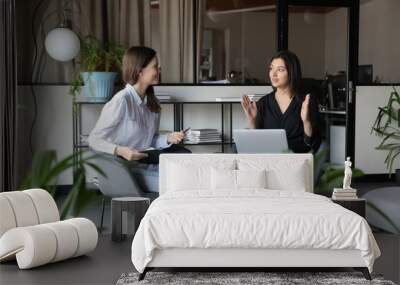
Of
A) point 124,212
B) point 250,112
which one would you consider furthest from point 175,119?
point 124,212

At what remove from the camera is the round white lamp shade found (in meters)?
7.30

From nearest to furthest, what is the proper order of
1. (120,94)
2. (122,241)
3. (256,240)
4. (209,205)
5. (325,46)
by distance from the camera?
(256,240), (209,205), (122,241), (120,94), (325,46)

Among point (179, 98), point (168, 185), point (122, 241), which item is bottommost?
point (122, 241)

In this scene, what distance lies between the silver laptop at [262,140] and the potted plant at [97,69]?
2002 millimetres

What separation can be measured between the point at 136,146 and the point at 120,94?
1.44 ft

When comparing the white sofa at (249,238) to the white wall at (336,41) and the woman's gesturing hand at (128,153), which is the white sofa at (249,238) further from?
the white wall at (336,41)

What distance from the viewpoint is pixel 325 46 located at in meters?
8.47

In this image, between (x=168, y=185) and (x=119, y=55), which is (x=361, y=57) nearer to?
(x=119, y=55)

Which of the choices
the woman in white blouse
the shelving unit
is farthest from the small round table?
the shelving unit

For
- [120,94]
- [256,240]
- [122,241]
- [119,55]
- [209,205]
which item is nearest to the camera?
[256,240]

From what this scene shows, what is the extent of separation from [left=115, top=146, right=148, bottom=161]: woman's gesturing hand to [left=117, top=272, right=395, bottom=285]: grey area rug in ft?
6.13

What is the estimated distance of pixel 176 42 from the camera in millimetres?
7844

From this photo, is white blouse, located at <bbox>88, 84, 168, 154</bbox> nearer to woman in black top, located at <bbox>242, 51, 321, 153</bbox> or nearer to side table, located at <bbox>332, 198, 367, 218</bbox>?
woman in black top, located at <bbox>242, 51, 321, 153</bbox>

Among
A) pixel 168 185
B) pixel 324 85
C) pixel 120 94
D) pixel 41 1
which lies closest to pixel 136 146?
pixel 120 94
